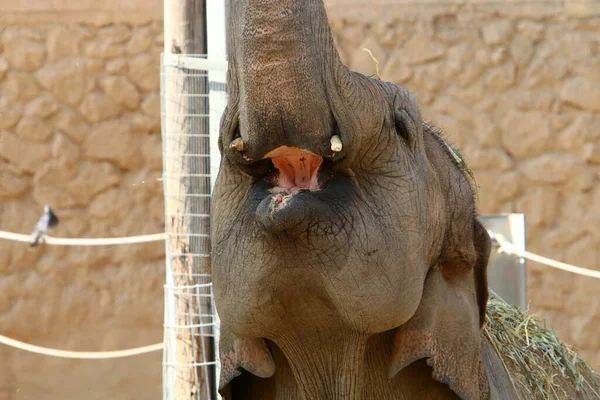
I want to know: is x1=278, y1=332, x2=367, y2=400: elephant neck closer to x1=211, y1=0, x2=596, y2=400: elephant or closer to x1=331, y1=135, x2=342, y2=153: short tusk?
x1=211, y1=0, x2=596, y2=400: elephant

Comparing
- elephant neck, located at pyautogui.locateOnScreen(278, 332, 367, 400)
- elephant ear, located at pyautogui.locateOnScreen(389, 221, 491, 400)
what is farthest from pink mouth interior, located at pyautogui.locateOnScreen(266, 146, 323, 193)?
elephant ear, located at pyautogui.locateOnScreen(389, 221, 491, 400)

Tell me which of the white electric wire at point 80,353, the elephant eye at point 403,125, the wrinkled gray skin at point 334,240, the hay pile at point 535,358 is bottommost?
the white electric wire at point 80,353

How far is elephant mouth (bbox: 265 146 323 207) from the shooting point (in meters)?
1.98

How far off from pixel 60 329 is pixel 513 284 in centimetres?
401

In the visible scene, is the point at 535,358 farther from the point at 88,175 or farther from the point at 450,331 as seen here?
the point at 88,175

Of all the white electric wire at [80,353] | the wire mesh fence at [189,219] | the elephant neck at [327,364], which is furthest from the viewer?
the white electric wire at [80,353]

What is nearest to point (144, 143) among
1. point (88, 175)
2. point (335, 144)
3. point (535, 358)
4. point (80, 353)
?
point (88, 175)

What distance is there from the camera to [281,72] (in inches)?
69.9

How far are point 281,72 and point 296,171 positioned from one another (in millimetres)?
282

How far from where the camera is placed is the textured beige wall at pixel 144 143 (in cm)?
774

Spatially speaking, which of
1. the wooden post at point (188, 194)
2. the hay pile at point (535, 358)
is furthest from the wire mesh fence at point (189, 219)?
the hay pile at point (535, 358)

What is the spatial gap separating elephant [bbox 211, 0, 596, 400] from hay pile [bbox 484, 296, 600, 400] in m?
0.65

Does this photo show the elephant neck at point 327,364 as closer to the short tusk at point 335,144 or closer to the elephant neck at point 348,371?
the elephant neck at point 348,371

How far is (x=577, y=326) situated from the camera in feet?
25.8
